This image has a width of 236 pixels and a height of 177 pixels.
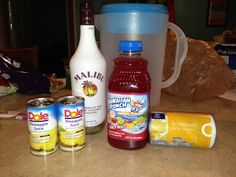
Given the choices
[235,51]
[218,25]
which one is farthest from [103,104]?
[218,25]

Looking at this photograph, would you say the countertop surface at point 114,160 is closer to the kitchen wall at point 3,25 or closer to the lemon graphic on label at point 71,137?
the lemon graphic on label at point 71,137

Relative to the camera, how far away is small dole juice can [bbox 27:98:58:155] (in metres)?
0.43

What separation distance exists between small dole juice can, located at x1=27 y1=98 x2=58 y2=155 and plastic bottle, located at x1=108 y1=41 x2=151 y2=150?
12 centimetres

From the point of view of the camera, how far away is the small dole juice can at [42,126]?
1.40 feet

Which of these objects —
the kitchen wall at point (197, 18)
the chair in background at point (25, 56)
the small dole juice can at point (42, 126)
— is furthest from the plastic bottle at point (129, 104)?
the kitchen wall at point (197, 18)

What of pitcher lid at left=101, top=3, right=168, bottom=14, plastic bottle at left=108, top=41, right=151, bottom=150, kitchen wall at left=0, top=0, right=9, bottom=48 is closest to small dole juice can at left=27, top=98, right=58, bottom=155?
plastic bottle at left=108, top=41, right=151, bottom=150

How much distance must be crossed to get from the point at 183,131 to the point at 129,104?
0.43 feet

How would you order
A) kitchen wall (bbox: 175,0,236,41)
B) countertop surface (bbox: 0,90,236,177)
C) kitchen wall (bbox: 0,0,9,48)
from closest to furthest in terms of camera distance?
countertop surface (bbox: 0,90,236,177) → kitchen wall (bbox: 0,0,9,48) → kitchen wall (bbox: 175,0,236,41)

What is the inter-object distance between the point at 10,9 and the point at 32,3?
0.25 metres

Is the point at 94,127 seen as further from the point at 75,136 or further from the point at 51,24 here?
the point at 51,24

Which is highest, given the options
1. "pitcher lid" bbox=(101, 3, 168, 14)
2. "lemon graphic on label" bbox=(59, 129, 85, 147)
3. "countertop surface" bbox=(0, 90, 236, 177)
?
"pitcher lid" bbox=(101, 3, 168, 14)

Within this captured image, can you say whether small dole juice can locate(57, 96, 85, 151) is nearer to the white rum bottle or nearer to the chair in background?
the white rum bottle

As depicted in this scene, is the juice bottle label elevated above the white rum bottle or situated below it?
below

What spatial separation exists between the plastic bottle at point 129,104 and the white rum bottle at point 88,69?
1.4 inches
